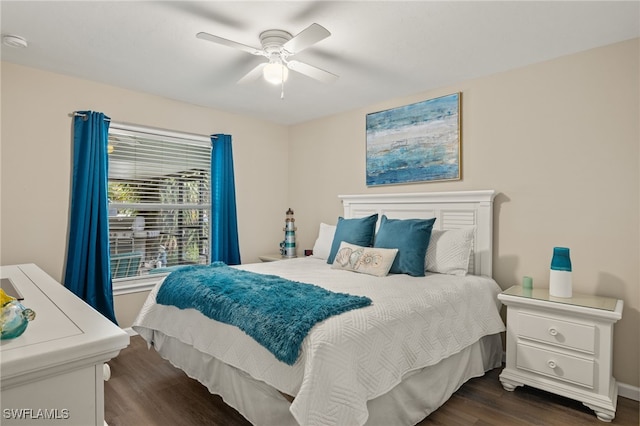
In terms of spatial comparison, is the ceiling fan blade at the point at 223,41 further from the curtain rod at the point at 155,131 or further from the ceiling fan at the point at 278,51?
the curtain rod at the point at 155,131

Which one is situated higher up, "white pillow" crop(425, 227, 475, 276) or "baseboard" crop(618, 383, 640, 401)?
"white pillow" crop(425, 227, 475, 276)

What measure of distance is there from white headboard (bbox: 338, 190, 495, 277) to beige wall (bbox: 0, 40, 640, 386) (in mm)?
110

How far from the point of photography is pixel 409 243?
9.50 ft

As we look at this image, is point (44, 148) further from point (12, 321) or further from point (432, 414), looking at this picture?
point (432, 414)

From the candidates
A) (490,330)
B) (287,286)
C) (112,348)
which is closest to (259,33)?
(287,286)

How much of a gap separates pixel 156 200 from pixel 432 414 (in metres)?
3.23

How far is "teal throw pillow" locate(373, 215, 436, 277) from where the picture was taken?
2830mm

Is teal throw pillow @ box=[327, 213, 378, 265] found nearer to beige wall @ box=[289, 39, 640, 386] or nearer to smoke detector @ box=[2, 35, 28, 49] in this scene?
beige wall @ box=[289, 39, 640, 386]

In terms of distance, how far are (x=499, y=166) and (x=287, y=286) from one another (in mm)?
2057

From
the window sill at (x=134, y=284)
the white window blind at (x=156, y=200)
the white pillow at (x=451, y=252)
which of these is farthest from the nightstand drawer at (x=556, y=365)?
the white window blind at (x=156, y=200)

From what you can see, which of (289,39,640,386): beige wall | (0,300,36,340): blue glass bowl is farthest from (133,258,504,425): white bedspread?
(0,300,36,340): blue glass bowl

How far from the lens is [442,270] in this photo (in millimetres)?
2912

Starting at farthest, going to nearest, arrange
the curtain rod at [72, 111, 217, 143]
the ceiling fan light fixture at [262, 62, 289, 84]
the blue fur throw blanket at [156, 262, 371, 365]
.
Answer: the curtain rod at [72, 111, 217, 143], the ceiling fan light fixture at [262, 62, 289, 84], the blue fur throw blanket at [156, 262, 371, 365]

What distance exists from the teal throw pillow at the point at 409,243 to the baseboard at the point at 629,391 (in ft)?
4.87
